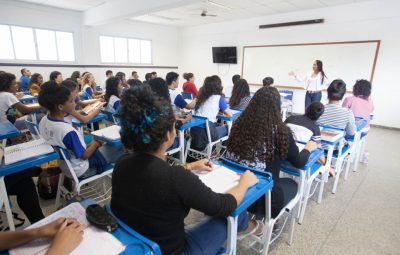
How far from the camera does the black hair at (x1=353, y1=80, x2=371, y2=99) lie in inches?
116

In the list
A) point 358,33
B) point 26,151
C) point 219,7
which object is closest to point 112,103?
point 26,151

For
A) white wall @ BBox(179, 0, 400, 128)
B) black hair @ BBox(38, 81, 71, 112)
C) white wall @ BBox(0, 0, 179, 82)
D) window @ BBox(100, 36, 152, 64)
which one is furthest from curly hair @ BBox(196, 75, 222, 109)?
window @ BBox(100, 36, 152, 64)

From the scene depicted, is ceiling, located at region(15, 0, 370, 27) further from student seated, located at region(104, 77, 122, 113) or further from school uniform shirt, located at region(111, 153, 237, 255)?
school uniform shirt, located at region(111, 153, 237, 255)

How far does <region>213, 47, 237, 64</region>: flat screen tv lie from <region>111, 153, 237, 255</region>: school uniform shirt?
25.0ft

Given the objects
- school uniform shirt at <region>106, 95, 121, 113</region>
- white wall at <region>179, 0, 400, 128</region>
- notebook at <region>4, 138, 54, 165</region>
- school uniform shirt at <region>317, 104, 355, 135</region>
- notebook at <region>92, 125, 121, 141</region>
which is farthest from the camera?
white wall at <region>179, 0, 400, 128</region>

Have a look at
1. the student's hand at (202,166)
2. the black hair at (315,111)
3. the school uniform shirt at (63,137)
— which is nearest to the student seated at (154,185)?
the student's hand at (202,166)

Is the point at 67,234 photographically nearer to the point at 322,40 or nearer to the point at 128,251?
the point at 128,251

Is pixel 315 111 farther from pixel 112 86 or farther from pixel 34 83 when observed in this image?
pixel 34 83

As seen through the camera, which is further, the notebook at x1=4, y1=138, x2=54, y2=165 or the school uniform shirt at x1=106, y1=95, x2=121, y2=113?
the school uniform shirt at x1=106, y1=95, x2=121, y2=113

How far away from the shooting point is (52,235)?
2.53 feet

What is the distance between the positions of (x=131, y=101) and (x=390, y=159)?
4.22m

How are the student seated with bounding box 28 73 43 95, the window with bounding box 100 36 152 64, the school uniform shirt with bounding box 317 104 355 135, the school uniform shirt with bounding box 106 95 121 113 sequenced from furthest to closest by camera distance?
the window with bounding box 100 36 152 64 < the student seated with bounding box 28 73 43 95 < the school uniform shirt with bounding box 106 95 121 113 < the school uniform shirt with bounding box 317 104 355 135

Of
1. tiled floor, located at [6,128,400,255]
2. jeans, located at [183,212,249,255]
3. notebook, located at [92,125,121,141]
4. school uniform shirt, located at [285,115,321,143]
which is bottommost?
tiled floor, located at [6,128,400,255]

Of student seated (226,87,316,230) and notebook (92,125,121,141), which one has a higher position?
student seated (226,87,316,230)
